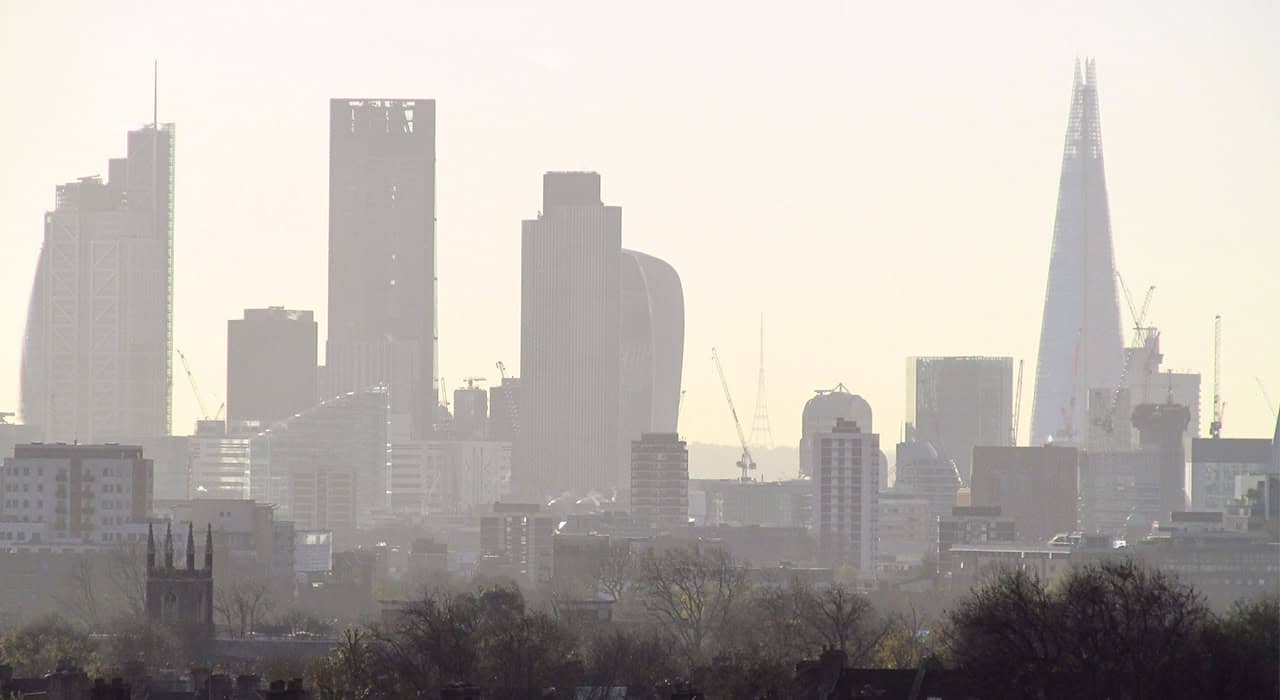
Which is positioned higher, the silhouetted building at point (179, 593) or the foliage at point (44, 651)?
the silhouetted building at point (179, 593)

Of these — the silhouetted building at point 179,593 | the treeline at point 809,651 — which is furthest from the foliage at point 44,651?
the silhouetted building at point 179,593

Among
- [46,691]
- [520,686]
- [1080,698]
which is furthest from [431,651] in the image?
[1080,698]

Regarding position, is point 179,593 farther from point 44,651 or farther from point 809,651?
point 809,651

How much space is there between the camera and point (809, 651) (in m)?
139

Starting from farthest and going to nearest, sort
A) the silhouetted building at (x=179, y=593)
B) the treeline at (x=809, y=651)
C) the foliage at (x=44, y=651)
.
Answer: the silhouetted building at (x=179, y=593)
the foliage at (x=44, y=651)
the treeline at (x=809, y=651)

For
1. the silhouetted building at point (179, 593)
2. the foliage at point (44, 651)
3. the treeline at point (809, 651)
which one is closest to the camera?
the treeline at point (809, 651)

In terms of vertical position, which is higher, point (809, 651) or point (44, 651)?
point (809, 651)

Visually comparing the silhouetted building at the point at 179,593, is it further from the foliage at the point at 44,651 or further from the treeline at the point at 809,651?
the foliage at the point at 44,651

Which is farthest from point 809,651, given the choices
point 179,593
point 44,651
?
point 179,593

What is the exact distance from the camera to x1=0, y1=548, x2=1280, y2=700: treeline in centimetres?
9356

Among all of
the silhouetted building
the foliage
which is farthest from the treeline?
the silhouetted building

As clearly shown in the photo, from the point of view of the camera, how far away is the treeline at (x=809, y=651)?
9356 centimetres

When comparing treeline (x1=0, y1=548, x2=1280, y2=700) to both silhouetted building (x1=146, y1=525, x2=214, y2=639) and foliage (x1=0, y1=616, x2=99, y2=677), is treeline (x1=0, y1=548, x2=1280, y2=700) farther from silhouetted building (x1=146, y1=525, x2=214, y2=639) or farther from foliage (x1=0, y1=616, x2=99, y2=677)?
silhouetted building (x1=146, y1=525, x2=214, y2=639)

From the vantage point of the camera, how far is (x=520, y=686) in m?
117
